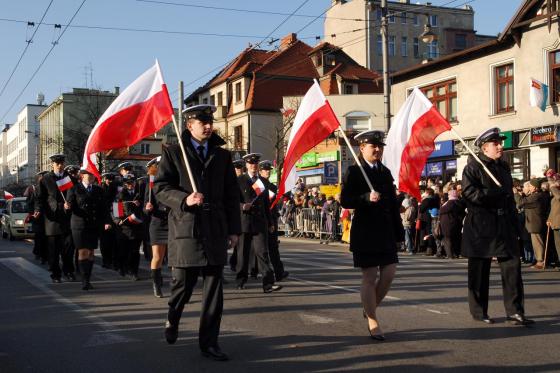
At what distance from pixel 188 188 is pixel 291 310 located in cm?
293

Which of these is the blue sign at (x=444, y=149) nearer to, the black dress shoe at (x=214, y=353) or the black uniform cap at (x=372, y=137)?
the black uniform cap at (x=372, y=137)

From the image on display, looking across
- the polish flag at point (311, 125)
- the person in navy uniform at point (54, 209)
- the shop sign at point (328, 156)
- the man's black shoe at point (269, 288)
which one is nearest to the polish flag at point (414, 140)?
the polish flag at point (311, 125)

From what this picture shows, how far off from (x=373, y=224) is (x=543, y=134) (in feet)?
63.6

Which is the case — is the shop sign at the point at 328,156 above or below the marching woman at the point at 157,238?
above

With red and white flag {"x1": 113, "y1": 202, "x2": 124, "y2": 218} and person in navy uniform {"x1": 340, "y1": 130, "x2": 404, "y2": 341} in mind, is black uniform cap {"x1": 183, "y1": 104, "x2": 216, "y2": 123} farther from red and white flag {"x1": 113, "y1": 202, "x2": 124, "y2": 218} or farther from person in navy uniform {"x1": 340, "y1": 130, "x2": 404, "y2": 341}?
red and white flag {"x1": 113, "y1": 202, "x2": 124, "y2": 218}

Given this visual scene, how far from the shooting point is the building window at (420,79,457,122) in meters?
28.9

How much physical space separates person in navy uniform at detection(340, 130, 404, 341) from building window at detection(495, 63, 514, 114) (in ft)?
67.6

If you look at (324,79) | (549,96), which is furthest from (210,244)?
(324,79)

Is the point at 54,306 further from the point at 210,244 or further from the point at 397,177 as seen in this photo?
the point at 397,177

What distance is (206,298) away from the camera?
229 inches

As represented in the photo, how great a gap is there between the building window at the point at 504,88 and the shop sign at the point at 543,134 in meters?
1.71

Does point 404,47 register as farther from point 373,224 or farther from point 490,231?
point 373,224

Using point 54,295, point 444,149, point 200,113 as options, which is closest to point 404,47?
point 444,149

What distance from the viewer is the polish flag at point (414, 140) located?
886cm
